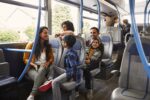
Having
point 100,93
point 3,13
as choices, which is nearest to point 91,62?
point 100,93

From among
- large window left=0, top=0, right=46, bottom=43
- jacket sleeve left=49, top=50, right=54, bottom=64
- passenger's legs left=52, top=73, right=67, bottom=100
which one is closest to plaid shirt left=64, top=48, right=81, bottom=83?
passenger's legs left=52, top=73, right=67, bottom=100

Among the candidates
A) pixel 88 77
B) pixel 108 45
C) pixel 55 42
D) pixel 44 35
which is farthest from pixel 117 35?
pixel 44 35

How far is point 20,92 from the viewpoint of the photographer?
2924mm

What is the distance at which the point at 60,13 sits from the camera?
15.4ft

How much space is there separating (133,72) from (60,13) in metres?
2.98

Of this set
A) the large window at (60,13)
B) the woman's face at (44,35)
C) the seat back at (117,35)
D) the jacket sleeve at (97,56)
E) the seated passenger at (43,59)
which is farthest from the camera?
the seat back at (117,35)

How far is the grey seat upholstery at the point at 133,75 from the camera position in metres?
2.06

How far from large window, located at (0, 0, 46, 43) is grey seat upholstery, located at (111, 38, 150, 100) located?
6.24ft

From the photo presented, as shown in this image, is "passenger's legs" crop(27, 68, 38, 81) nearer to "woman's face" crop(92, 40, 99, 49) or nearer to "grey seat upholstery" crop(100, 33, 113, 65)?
"woman's face" crop(92, 40, 99, 49)

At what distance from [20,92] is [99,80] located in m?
1.90

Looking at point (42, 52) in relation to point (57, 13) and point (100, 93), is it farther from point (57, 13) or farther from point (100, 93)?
point (57, 13)

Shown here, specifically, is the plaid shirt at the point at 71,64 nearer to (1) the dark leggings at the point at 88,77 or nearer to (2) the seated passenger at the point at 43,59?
(2) the seated passenger at the point at 43,59

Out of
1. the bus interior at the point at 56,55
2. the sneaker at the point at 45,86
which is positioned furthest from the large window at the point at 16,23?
the sneaker at the point at 45,86

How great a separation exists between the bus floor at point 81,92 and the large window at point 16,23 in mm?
→ 789
